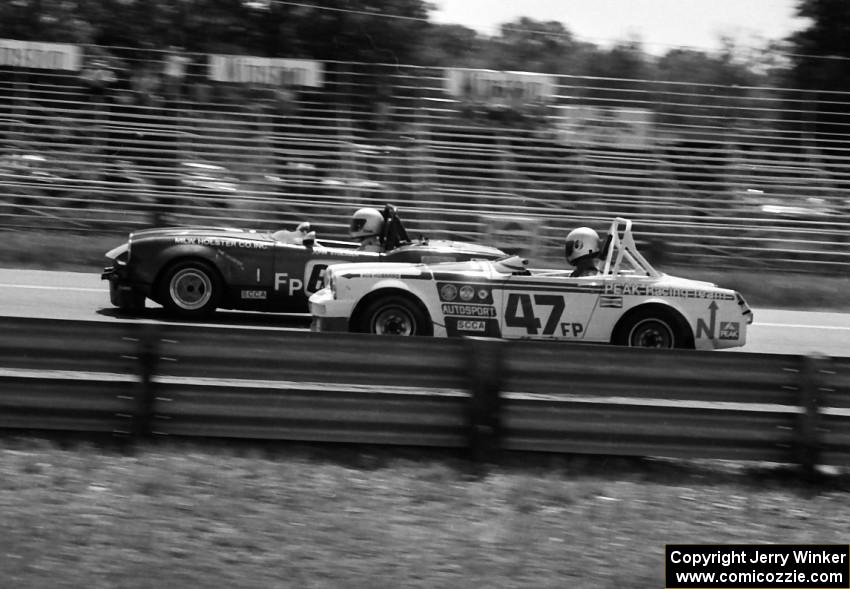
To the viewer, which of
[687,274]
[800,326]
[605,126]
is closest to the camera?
[800,326]

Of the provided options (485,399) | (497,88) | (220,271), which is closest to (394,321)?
(220,271)

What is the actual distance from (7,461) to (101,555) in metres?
1.52

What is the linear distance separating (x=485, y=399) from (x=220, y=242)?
549cm

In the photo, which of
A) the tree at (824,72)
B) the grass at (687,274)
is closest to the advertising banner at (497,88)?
the tree at (824,72)

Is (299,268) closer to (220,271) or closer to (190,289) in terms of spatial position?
(220,271)

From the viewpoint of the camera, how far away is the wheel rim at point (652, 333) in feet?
31.7

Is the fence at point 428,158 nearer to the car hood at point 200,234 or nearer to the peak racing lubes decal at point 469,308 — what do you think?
the car hood at point 200,234

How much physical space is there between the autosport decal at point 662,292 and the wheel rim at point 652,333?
25 cm

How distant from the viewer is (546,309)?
9609 mm

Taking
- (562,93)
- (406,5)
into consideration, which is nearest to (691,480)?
(562,93)

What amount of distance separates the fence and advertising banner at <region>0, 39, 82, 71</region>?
25 centimetres

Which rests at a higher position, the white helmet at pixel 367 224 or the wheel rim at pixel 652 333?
the white helmet at pixel 367 224

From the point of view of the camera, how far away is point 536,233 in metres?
19.0

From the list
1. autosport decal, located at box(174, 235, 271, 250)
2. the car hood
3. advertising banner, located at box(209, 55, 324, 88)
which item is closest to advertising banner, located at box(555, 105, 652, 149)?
advertising banner, located at box(209, 55, 324, 88)
